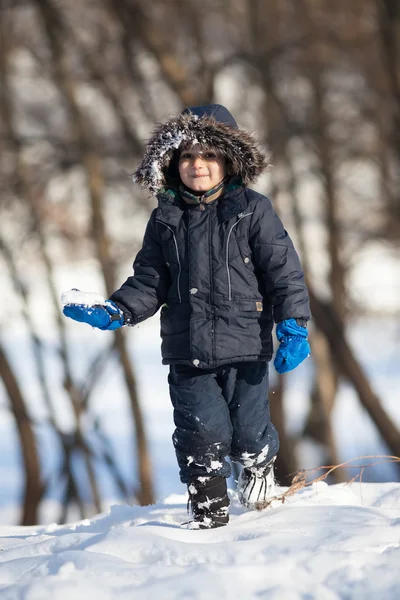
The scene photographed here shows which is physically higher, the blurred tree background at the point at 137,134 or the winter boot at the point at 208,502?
the blurred tree background at the point at 137,134

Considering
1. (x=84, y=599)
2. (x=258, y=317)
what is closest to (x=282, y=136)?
(x=258, y=317)

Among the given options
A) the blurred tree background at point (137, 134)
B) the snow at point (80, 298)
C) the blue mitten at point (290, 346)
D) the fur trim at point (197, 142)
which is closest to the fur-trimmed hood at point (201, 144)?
the fur trim at point (197, 142)

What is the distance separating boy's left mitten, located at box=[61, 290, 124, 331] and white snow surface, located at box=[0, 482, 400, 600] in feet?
2.69

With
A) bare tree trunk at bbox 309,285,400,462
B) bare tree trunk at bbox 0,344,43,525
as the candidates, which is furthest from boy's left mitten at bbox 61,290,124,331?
bare tree trunk at bbox 0,344,43,525

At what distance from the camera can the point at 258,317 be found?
3178mm

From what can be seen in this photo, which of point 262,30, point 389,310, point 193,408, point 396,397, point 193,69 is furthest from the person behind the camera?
point 396,397

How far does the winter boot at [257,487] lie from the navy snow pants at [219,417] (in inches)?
2.4

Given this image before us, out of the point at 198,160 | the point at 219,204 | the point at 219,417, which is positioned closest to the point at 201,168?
the point at 198,160

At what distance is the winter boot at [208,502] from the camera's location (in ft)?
10.3

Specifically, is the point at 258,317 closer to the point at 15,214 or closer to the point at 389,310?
the point at 15,214

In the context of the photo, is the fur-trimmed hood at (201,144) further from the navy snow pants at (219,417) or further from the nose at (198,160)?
the navy snow pants at (219,417)

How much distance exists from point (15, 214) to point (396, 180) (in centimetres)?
583

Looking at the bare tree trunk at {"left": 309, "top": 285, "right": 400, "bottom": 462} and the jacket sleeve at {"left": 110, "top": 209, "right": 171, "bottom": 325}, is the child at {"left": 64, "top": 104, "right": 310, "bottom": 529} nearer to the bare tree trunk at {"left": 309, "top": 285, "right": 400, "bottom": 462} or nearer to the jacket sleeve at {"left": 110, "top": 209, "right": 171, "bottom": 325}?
the jacket sleeve at {"left": 110, "top": 209, "right": 171, "bottom": 325}

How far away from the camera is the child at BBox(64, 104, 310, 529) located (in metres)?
3.10
